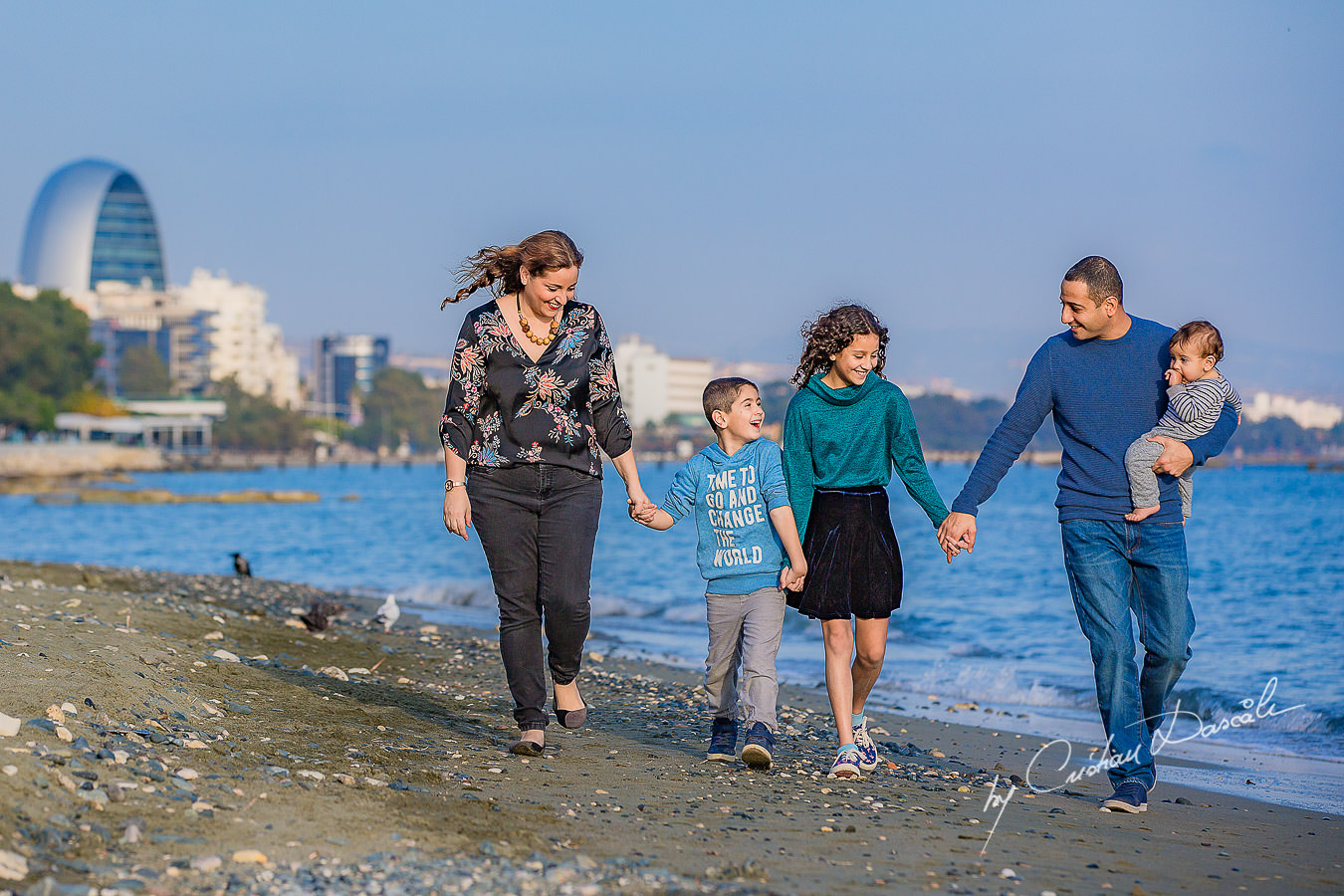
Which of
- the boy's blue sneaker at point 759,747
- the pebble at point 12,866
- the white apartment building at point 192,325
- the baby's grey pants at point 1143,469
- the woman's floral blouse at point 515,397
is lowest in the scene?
the boy's blue sneaker at point 759,747

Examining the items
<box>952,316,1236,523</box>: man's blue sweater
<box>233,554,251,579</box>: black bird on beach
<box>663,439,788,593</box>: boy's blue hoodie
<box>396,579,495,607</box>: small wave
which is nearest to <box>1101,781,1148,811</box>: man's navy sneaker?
<box>952,316,1236,523</box>: man's blue sweater

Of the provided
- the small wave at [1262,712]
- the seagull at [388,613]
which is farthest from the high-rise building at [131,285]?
the small wave at [1262,712]

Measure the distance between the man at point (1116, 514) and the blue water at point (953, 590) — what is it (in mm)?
3115

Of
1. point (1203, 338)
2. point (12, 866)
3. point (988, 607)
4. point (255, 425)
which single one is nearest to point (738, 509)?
point (1203, 338)

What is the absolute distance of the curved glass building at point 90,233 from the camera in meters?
187

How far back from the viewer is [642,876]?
3279 millimetres

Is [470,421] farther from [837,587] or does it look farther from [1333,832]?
[1333,832]

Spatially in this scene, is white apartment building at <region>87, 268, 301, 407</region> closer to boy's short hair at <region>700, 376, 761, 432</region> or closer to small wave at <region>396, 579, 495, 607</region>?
small wave at <region>396, 579, 495, 607</region>

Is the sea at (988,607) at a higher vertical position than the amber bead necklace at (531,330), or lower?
lower

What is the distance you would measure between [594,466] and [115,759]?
2027 millimetres

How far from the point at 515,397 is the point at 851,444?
1.33 m

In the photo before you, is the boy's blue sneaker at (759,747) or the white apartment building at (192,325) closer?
the boy's blue sneaker at (759,747)

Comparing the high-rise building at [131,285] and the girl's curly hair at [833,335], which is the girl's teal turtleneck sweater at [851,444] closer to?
the girl's curly hair at [833,335]

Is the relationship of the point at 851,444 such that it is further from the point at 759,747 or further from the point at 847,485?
the point at 759,747
